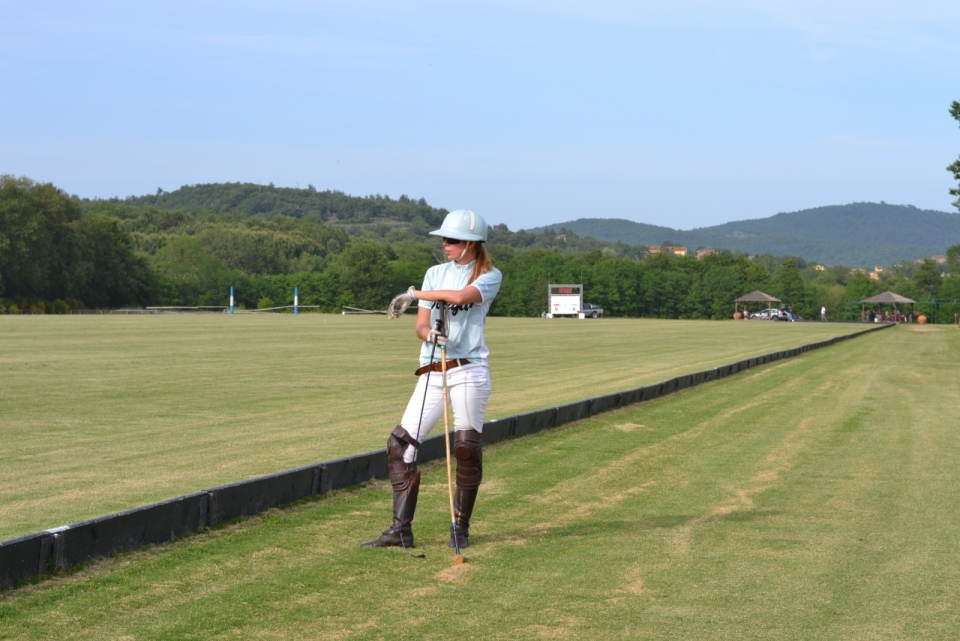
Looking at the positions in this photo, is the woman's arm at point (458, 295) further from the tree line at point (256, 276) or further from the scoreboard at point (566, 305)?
the scoreboard at point (566, 305)

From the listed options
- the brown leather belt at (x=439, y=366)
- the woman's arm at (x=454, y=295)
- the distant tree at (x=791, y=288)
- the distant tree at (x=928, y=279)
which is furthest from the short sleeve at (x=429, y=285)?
the distant tree at (x=928, y=279)

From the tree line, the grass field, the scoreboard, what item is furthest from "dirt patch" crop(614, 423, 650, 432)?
the scoreboard

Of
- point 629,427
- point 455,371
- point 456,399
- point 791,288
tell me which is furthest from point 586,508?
point 791,288

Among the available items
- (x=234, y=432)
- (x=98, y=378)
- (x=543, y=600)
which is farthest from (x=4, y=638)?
(x=98, y=378)

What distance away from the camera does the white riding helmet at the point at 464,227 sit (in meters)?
7.32

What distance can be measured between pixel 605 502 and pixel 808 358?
95.8 feet

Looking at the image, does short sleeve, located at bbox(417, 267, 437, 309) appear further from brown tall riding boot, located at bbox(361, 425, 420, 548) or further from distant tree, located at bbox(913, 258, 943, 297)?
distant tree, located at bbox(913, 258, 943, 297)

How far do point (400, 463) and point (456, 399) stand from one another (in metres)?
0.55

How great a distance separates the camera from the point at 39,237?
98688 millimetres

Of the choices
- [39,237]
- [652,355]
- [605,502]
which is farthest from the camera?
[39,237]

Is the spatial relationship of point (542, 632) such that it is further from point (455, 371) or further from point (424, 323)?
point (424, 323)

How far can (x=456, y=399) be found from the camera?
748 centimetres

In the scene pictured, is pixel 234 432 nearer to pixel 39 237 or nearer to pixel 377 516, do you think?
pixel 377 516

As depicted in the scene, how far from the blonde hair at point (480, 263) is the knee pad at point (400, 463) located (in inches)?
44.0
